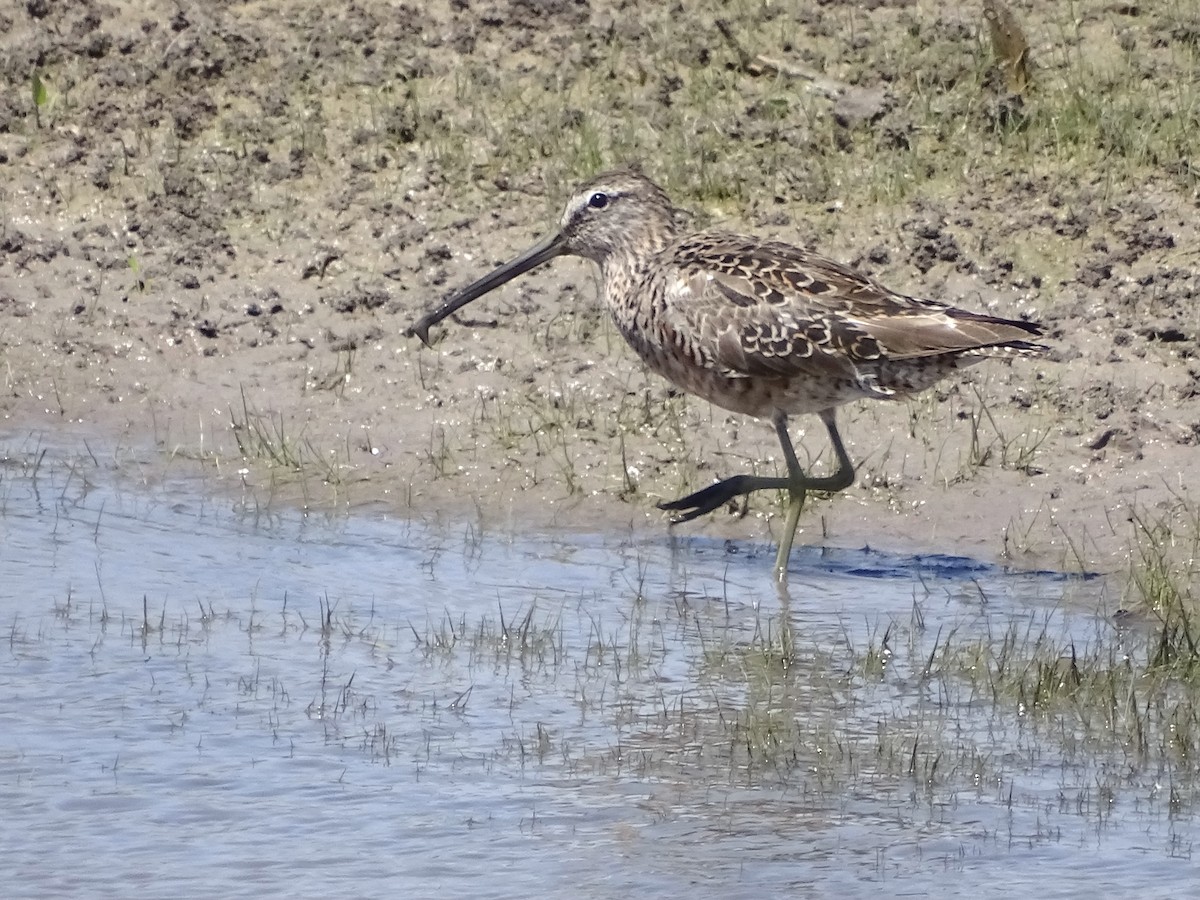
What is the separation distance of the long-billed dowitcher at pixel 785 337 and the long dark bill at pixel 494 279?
72cm

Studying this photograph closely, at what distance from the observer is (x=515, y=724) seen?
645 centimetres

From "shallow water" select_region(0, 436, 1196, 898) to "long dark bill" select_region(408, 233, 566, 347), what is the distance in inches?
41.2

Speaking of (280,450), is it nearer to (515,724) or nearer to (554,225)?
(554,225)

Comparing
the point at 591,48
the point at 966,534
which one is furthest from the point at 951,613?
the point at 591,48

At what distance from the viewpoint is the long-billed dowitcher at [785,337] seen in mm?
8078

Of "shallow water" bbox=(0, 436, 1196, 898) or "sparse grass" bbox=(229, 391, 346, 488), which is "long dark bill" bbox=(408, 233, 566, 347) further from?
"shallow water" bbox=(0, 436, 1196, 898)

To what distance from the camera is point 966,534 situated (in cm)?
845

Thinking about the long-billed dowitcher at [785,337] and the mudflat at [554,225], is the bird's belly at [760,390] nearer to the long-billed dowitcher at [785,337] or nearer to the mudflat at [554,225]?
the long-billed dowitcher at [785,337]

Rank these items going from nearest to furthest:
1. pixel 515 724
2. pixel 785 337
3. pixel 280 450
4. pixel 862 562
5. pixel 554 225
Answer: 1. pixel 515 724
2. pixel 785 337
3. pixel 862 562
4. pixel 280 450
5. pixel 554 225

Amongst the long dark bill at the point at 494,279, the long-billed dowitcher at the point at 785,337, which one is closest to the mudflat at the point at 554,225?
the long dark bill at the point at 494,279

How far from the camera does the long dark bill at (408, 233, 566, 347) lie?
30.8 ft

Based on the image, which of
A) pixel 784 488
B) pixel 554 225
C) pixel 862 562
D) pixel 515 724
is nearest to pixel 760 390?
pixel 784 488

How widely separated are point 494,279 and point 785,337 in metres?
1.73

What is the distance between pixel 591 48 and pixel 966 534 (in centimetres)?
399
